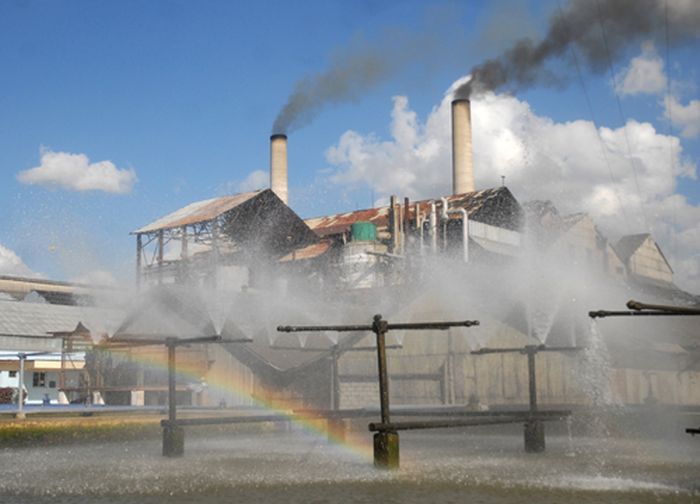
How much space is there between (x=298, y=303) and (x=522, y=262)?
49.2 ft

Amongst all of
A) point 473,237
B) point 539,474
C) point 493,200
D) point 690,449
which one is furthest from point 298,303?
point 539,474

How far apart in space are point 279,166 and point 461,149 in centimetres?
1438

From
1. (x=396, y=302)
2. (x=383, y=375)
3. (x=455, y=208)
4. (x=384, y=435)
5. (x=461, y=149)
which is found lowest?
(x=384, y=435)

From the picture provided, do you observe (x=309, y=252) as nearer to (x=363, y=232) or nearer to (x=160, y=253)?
(x=363, y=232)

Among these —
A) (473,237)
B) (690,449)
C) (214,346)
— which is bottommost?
(690,449)

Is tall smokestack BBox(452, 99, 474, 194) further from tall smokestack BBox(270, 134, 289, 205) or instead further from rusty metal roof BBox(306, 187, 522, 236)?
tall smokestack BBox(270, 134, 289, 205)

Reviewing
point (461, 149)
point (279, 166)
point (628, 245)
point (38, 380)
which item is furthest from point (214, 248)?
point (628, 245)

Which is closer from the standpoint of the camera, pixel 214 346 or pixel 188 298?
pixel 214 346

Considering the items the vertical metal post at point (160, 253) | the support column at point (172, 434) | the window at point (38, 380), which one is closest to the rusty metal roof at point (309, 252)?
the vertical metal post at point (160, 253)

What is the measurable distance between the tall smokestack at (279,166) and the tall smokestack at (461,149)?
13.1 metres

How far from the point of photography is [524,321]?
30.2 meters

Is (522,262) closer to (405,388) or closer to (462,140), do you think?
(462,140)

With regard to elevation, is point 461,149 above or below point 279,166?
below

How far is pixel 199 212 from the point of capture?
51562 mm
